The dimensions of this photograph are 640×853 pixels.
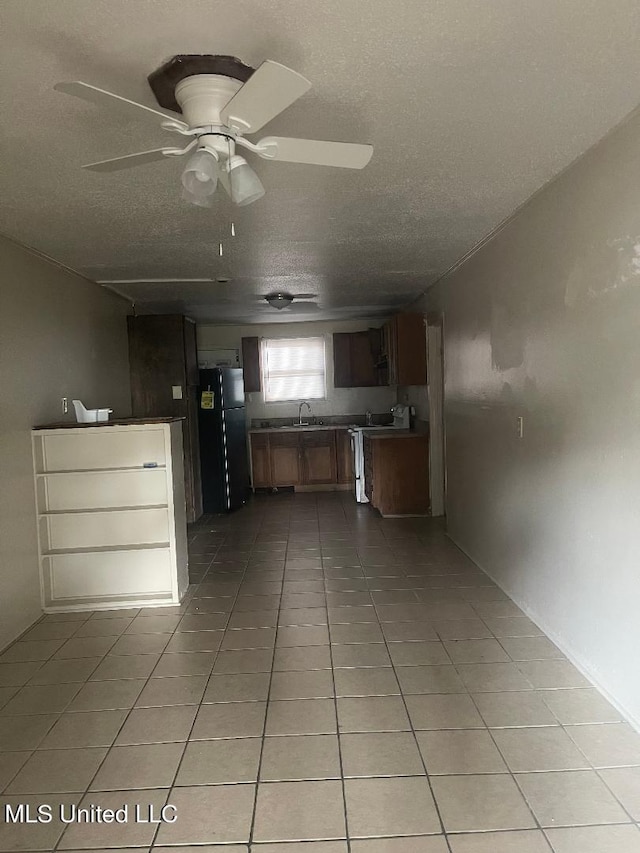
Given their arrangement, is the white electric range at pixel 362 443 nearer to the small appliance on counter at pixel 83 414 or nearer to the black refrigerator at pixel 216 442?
the black refrigerator at pixel 216 442

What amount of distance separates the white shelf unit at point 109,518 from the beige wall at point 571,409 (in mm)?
2179

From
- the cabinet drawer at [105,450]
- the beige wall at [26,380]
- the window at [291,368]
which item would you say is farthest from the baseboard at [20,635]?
the window at [291,368]

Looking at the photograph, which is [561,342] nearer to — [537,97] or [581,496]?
[581,496]

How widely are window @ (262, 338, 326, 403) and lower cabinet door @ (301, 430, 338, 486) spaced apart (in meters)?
0.77

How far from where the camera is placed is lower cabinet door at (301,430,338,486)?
7.61 metres

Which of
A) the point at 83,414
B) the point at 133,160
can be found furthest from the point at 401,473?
the point at 133,160

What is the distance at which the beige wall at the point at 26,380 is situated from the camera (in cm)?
335

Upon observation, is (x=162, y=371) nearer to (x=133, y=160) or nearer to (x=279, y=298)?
Answer: (x=279, y=298)

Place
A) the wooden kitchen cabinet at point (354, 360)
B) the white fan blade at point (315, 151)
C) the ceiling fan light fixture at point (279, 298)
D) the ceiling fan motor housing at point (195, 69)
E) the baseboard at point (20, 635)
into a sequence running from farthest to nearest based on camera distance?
the wooden kitchen cabinet at point (354, 360) < the ceiling fan light fixture at point (279, 298) < the baseboard at point (20, 635) < the white fan blade at point (315, 151) < the ceiling fan motor housing at point (195, 69)

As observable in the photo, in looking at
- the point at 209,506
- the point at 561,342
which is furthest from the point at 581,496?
the point at 209,506

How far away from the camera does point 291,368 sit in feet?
26.7

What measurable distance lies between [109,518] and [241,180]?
8.68ft

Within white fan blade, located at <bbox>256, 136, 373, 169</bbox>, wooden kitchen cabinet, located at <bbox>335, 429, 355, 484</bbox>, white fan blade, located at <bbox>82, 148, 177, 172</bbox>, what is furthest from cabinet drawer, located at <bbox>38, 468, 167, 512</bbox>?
wooden kitchen cabinet, located at <bbox>335, 429, 355, 484</bbox>

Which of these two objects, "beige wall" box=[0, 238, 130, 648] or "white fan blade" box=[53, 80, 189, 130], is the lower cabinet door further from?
"white fan blade" box=[53, 80, 189, 130]
